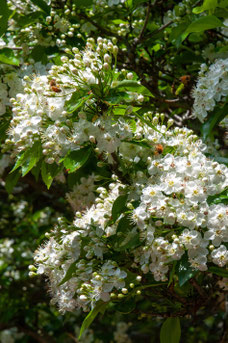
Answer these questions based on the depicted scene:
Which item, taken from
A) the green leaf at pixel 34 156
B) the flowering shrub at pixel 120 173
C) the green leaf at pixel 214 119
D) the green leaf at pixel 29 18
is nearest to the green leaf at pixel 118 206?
the flowering shrub at pixel 120 173

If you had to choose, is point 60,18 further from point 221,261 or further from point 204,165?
point 221,261

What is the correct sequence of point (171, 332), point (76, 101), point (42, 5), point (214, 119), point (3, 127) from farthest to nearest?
point (42, 5), point (3, 127), point (214, 119), point (171, 332), point (76, 101)

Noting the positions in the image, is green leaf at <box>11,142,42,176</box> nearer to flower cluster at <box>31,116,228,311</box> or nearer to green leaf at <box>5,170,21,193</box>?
flower cluster at <box>31,116,228,311</box>

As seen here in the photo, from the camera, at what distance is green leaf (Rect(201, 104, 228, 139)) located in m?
3.32

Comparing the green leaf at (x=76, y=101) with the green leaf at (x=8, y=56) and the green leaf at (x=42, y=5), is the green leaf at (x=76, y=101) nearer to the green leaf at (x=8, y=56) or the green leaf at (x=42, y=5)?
the green leaf at (x=8, y=56)

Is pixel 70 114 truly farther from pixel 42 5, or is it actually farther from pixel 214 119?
pixel 42 5

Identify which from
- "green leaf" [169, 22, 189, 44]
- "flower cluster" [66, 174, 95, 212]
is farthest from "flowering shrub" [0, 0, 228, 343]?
"flower cluster" [66, 174, 95, 212]

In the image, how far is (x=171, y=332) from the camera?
3064mm

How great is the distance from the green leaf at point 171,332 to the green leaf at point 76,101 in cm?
142

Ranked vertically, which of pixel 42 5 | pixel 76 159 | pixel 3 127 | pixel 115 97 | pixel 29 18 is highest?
pixel 115 97

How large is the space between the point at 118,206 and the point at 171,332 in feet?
2.89

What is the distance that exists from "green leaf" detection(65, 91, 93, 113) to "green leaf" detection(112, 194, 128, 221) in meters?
0.55

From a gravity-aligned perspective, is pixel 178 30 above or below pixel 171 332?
above

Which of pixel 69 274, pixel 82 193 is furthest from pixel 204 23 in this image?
pixel 82 193
